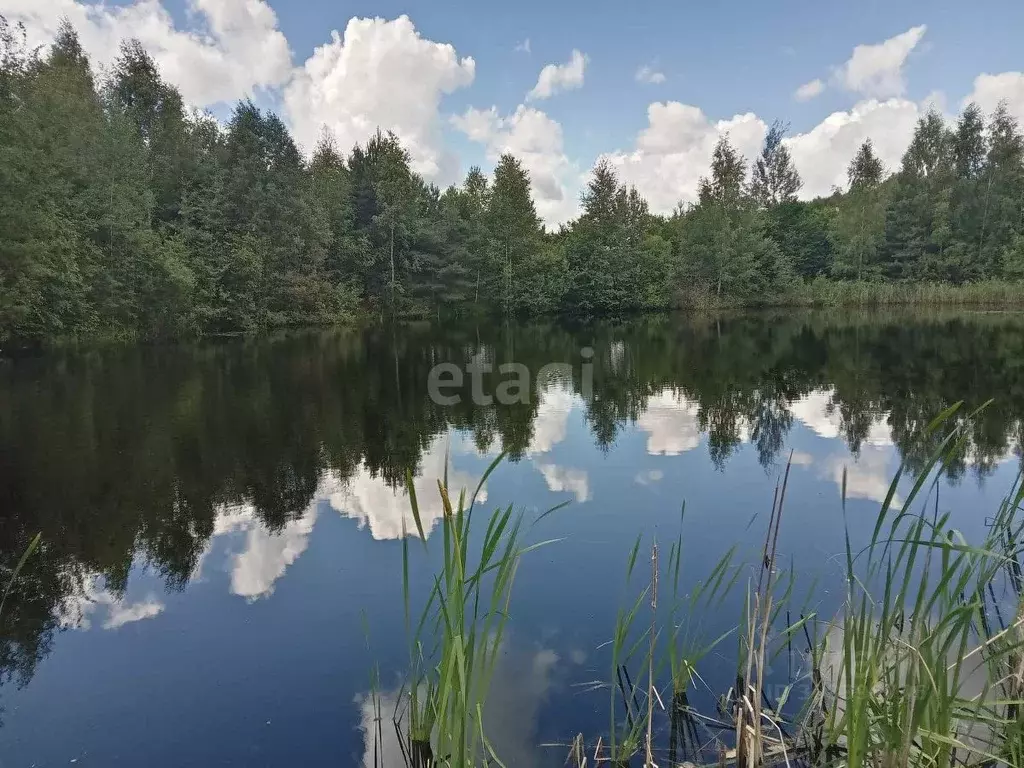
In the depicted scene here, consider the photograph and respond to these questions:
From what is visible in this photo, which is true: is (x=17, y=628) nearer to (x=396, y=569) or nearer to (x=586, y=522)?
(x=396, y=569)

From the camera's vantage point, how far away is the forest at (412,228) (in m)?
23.4

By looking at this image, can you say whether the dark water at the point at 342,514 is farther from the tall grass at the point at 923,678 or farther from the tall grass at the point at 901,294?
the tall grass at the point at 901,294

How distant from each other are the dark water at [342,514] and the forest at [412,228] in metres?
11.8

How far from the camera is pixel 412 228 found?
1444 inches

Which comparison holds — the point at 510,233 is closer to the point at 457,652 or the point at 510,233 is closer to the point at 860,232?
the point at 860,232

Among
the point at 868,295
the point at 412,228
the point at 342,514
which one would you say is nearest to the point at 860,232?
the point at 868,295

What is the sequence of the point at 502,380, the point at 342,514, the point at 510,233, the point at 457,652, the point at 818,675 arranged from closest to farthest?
1. the point at 457,652
2. the point at 818,675
3. the point at 342,514
4. the point at 502,380
5. the point at 510,233

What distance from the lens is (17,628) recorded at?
423 cm

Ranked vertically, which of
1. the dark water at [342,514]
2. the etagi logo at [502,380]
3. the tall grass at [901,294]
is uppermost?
the tall grass at [901,294]

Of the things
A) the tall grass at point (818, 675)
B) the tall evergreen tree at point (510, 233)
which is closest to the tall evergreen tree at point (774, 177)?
the tall evergreen tree at point (510, 233)

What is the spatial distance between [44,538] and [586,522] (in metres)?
5.00

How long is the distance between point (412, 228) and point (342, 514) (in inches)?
1272

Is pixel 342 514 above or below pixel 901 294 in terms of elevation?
below

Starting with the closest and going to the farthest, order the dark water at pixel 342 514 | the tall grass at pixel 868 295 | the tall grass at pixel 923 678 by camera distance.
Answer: the tall grass at pixel 923 678 < the dark water at pixel 342 514 < the tall grass at pixel 868 295
